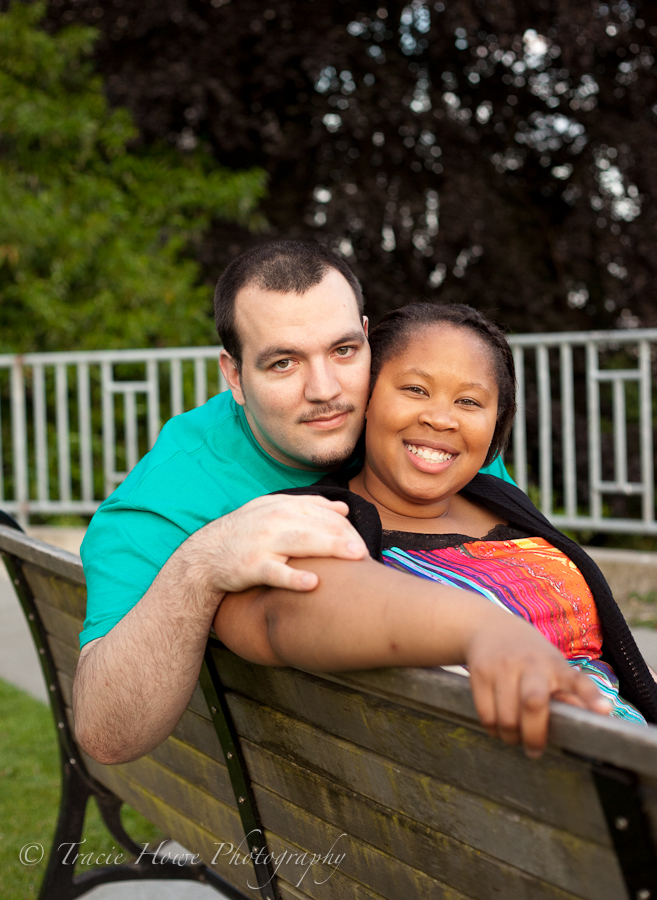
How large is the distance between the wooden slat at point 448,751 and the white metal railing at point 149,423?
4.31 m

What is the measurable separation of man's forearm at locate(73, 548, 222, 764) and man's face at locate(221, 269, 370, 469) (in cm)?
64

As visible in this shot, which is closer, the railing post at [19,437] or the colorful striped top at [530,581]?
the colorful striped top at [530,581]

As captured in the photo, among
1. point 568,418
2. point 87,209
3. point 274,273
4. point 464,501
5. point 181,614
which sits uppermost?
Answer: point 87,209

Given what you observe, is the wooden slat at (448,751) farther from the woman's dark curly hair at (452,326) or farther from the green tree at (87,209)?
the green tree at (87,209)

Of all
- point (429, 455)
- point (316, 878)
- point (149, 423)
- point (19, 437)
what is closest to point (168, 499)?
point (429, 455)

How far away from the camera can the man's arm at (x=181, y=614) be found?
4.08 feet

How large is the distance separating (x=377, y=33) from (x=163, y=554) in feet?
27.2

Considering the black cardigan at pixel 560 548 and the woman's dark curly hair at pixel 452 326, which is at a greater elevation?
the woman's dark curly hair at pixel 452 326

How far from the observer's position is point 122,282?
24.4 ft

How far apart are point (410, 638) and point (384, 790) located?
0.90 feet

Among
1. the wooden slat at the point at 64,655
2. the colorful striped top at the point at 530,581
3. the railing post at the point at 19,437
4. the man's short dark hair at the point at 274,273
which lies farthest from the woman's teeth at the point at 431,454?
the railing post at the point at 19,437

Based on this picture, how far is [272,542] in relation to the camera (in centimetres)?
125

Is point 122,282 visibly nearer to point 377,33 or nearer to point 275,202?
point 275,202

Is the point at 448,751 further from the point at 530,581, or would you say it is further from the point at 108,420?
the point at 108,420
